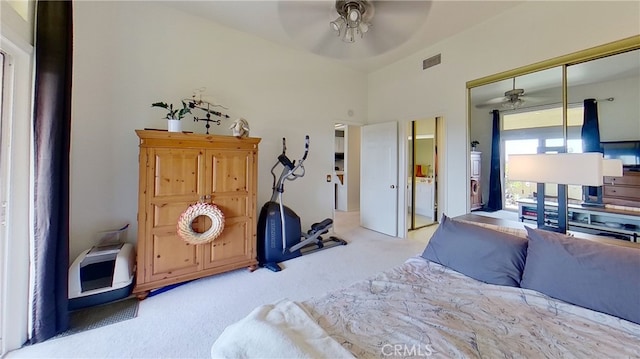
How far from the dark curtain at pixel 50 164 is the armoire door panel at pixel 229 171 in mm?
1099

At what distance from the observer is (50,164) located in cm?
169

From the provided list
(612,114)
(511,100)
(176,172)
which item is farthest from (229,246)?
(612,114)

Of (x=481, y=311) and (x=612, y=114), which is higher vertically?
(x=612, y=114)

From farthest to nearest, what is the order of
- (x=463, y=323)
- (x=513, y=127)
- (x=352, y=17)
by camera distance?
1. (x=513, y=127)
2. (x=352, y=17)
3. (x=463, y=323)

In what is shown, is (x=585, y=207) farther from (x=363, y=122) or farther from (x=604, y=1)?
(x=363, y=122)

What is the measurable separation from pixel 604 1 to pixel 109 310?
5353 millimetres

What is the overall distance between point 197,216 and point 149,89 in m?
1.64

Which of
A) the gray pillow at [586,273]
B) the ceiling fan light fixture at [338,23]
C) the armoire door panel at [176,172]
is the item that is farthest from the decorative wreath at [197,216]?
the gray pillow at [586,273]

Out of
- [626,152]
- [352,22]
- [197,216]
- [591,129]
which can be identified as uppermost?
[352,22]

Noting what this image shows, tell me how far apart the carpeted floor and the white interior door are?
363cm

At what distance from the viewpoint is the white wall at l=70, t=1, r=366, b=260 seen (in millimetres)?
2543

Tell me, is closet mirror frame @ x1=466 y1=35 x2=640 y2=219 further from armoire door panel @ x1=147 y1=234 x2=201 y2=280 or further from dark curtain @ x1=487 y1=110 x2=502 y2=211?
armoire door panel @ x1=147 y1=234 x2=201 y2=280

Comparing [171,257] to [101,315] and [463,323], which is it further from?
[463,323]

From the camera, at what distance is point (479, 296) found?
1410 mm
